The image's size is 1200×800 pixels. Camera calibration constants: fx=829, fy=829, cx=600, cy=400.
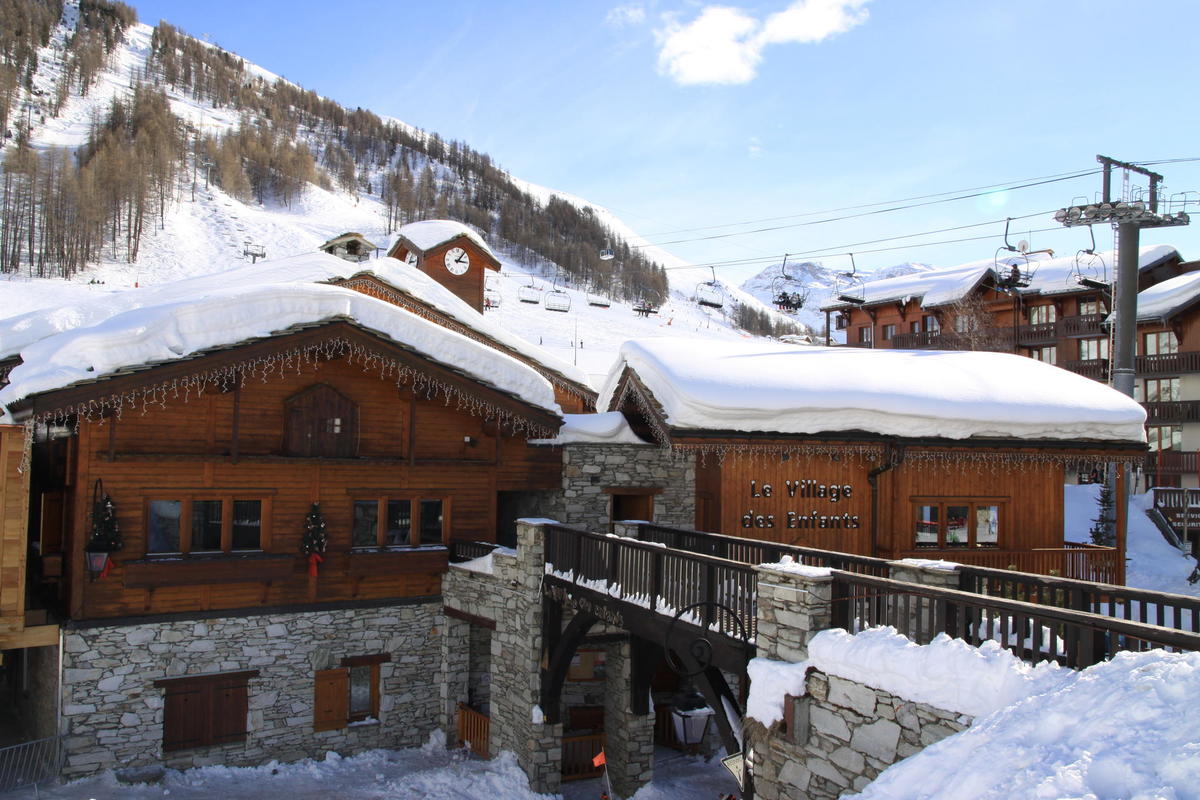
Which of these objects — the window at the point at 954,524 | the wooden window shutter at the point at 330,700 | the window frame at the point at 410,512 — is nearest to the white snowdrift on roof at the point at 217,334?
the window frame at the point at 410,512

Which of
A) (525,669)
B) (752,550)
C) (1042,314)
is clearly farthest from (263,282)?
(1042,314)

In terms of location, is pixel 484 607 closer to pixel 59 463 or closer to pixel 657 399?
pixel 657 399

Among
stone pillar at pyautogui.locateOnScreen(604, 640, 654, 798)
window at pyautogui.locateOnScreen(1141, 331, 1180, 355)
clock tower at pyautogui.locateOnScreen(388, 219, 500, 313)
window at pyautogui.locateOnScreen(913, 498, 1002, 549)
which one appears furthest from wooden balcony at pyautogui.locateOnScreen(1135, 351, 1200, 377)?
stone pillar at pyautogui.locateOnScreen(604, 640, 654, 798)

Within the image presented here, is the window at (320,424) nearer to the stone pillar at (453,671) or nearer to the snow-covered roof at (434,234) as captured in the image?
the stone pillar at (453,671)

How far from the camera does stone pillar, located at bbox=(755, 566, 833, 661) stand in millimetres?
7695

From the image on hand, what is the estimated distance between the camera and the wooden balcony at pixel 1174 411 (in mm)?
33406

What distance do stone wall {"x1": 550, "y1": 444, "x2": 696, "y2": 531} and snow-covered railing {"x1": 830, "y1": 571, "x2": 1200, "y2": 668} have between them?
30.5 feet

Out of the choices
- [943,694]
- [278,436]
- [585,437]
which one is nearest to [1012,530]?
[585,437]

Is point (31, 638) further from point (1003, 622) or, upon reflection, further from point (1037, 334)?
point (1037, 334)

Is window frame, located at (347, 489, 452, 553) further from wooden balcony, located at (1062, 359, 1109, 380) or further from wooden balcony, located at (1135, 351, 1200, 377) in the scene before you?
wooden balcony, located at (1062, 359, 1109, 380)

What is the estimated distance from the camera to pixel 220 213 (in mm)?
68375

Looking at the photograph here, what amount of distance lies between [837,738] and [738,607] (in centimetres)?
206

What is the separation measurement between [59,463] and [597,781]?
11.5 m

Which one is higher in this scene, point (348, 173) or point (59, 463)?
point (348, 173)
